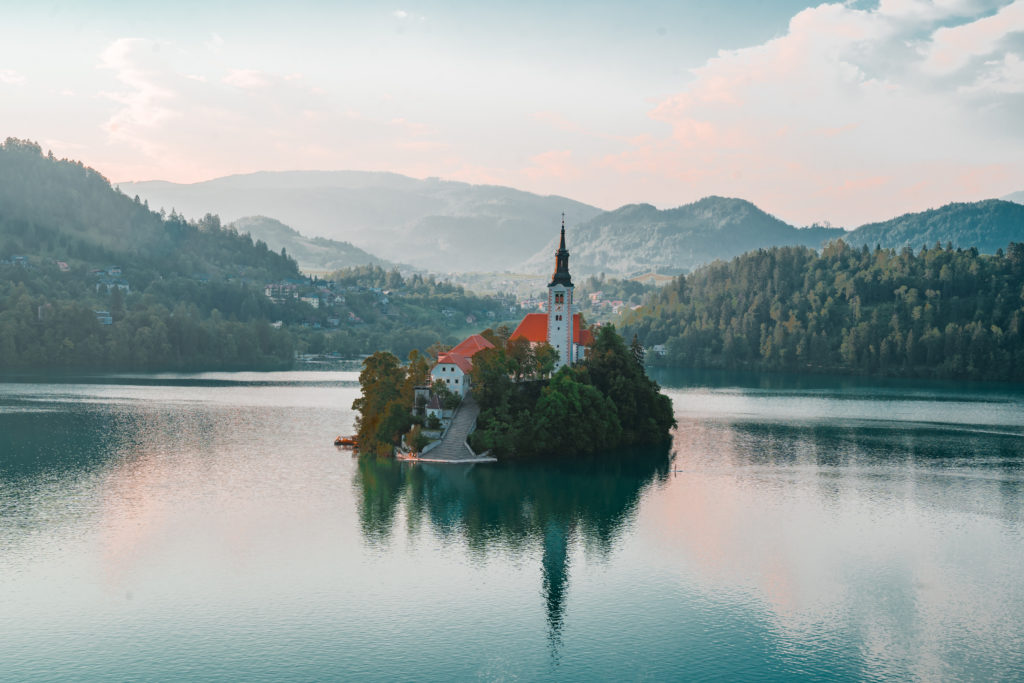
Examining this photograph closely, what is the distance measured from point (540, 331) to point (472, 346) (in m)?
8.42

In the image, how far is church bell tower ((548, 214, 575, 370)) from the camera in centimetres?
9775

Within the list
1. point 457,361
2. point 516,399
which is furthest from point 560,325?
point 457,361

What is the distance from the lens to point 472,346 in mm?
99750

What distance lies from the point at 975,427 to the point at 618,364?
53.6 m

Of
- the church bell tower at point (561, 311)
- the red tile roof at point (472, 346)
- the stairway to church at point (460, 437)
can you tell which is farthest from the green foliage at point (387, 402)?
the church bell tower at point (561, 311)

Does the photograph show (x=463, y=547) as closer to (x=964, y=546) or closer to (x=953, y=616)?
(x=953, y=616)

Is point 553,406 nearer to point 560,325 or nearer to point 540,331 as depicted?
point 560,325

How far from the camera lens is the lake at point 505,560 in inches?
1731

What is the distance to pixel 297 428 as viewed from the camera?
106938 mm

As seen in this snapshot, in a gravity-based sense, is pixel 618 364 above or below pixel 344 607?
above

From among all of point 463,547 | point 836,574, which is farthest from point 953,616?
point 463,547

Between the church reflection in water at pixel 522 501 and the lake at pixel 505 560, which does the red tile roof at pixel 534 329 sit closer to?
the church reflection in water at pixel 522 501

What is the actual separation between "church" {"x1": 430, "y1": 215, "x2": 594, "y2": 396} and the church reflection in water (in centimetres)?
1241

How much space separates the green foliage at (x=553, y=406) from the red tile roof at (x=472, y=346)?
5195 mm
